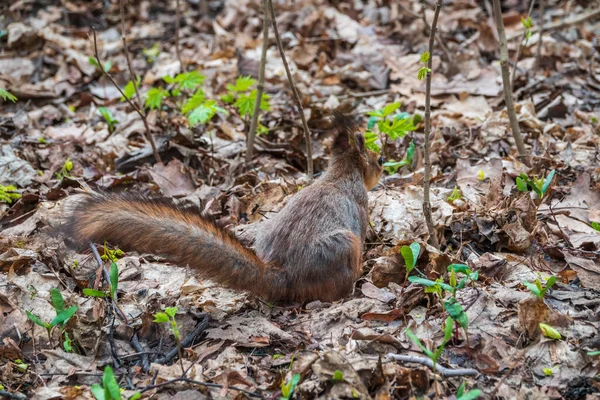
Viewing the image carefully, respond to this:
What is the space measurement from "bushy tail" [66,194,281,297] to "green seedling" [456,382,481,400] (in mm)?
1509

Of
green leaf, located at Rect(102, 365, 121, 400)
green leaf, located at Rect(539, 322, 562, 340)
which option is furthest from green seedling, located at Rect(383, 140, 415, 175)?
green leaf, located at Rect(102, 365, 121, 400)

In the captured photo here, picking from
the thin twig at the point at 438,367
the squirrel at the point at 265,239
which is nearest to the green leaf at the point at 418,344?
the thin twig at the point at 438,367

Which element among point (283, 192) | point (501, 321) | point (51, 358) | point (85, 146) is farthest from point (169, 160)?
point (501, 321)

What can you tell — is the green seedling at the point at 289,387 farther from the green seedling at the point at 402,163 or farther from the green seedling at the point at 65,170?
the green seedling at the point at 65,170

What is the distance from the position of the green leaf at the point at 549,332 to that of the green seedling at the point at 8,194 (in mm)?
4125

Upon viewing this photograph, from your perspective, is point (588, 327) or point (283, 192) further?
point (283, 192)

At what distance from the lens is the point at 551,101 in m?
7.13

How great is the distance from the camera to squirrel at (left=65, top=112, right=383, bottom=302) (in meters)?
3.83

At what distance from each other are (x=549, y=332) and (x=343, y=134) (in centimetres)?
241

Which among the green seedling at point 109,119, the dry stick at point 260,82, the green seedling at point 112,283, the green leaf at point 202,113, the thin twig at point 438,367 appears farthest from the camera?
the green seedling at point 109,119

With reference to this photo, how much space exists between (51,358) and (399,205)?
9.40 ft

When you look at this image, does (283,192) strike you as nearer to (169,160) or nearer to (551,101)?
(169,160)

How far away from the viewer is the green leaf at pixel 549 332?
332 cm

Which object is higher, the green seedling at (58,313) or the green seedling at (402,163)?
the green seedling at (58,313)
